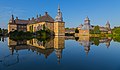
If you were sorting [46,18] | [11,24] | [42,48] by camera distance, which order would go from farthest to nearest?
[11,24]
[46,18]
[42,48]

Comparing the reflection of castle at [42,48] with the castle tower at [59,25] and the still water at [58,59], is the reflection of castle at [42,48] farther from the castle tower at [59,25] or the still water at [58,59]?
the castle tower at [59,25]

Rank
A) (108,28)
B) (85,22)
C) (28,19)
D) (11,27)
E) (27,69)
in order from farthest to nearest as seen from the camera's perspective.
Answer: (108,28), (85,22), (28,19), (11,27), (27,69)

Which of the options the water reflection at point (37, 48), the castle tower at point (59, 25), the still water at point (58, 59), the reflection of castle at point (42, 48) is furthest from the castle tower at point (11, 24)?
the still water at point (58, 59)

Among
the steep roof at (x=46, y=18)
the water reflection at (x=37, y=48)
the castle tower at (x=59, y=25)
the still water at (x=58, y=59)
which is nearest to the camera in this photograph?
the still water at (x=58, y=59)

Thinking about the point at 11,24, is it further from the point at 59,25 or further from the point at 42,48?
the point at 42,48

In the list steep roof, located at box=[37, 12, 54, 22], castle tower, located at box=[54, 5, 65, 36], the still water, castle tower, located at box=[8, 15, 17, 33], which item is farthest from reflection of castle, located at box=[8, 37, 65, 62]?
castle tower, located at box=[8, 15, 17, 33]

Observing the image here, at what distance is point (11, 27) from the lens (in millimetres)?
84000

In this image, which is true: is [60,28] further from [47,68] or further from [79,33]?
[47,68]

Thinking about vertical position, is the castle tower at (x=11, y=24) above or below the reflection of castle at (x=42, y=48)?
above

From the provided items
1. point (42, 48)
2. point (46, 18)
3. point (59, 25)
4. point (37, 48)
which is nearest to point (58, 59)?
point (42, 48)

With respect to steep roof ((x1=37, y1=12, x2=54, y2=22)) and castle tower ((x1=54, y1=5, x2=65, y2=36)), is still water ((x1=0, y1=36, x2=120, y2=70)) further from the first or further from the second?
steep roof ((x1=37, y1=12, x2=54, y2=22))

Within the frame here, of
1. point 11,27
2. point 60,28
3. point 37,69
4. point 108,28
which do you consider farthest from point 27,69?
point 108,28

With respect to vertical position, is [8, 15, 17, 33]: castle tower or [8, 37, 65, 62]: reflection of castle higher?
[8, 15, 17, 33]: castle tower

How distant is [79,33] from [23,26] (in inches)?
1251
